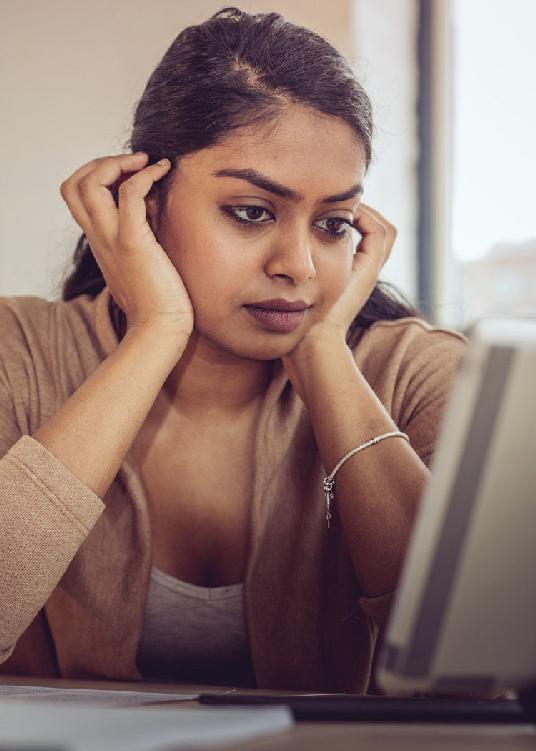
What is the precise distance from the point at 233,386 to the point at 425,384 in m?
0.28

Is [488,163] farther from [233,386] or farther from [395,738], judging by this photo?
[395,738]

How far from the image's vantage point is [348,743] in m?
0.46

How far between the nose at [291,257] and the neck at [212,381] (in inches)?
8.0

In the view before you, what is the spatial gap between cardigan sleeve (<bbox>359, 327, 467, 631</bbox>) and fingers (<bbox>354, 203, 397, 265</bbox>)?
141 mm

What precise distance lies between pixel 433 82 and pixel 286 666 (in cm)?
182

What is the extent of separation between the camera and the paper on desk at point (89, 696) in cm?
63

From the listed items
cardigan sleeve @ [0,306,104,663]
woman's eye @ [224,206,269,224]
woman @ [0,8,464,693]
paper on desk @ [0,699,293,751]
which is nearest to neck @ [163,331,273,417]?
woman @ [0,8,464,693]

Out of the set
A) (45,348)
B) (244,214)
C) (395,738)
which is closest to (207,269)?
(244,214)

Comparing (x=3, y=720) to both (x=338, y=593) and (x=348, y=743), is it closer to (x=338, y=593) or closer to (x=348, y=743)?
(x=348, y=743)

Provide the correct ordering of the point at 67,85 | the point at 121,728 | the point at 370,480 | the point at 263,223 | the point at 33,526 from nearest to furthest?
the point at 121,728 < the point at 33,526 < the point at 370,480 < the point at 263,223 < the point at 67,85

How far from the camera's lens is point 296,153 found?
42.9 inches

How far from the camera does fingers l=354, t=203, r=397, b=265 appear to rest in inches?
52.9

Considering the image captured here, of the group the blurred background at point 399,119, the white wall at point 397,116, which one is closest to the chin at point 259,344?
the blurred background at point 399,119

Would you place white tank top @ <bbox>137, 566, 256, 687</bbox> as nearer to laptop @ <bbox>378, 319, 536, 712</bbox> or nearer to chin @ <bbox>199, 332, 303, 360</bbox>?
chin @ <bbox>199, 332, 303, 360</bbox>
